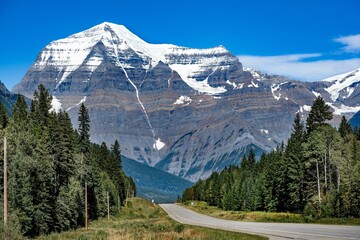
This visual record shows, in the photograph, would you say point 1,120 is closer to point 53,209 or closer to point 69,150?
point 69,150

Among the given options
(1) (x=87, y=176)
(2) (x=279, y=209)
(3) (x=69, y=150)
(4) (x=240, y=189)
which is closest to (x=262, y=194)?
(2) (x=279, y=209)

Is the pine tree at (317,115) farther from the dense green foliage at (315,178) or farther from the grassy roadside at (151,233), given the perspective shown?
the grassy roadside at (151,233)

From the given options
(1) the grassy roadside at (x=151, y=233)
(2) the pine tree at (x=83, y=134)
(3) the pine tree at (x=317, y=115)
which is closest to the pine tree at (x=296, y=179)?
(3) the pine tree at (x=317, y=115)

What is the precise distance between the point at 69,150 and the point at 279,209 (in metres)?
39.2

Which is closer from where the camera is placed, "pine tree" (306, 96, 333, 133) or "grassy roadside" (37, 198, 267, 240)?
"grassy roadside" (37, 198, 267, 240)

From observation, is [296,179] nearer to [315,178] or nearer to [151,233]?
[315,178]

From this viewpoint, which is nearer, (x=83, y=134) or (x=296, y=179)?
(x=296, y=179)

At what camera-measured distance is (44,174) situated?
189 ft

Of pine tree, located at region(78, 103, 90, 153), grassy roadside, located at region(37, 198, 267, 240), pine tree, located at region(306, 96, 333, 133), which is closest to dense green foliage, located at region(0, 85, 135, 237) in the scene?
pine tree, located at region(78, 103, 90, 153)

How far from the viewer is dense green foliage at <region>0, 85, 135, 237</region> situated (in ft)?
169

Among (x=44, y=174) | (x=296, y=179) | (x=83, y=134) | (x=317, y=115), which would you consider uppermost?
(x=317, y=115)

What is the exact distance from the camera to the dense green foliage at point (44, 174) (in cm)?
5150

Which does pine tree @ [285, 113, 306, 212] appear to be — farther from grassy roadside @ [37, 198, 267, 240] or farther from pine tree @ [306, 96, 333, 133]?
grassy roadside @ [37, 198, 267, 240]

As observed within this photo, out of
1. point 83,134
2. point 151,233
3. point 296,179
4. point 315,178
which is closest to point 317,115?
point 296,179
